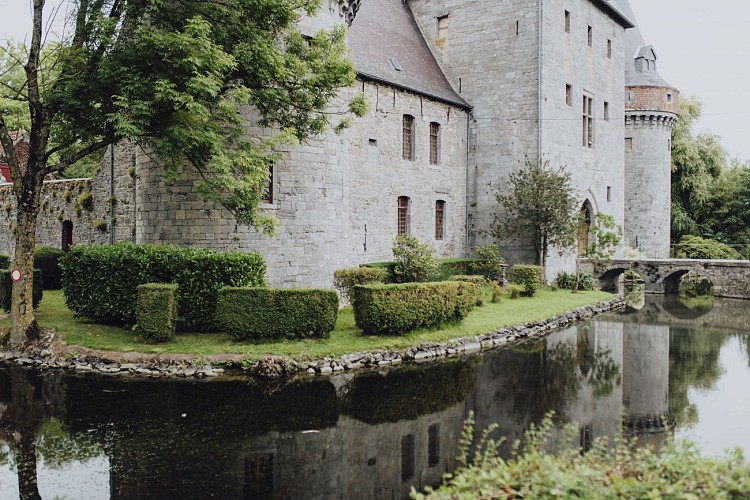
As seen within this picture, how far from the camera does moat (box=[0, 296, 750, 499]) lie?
612 centimetres

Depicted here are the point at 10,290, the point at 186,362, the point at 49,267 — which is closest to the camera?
the point at 186,362

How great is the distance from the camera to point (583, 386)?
403 inches

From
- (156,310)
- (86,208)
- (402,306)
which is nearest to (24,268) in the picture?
(156,310)

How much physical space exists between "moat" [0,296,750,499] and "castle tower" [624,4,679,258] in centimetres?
2380

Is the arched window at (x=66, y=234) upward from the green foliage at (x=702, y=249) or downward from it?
upward

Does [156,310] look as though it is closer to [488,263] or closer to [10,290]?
[10,290]

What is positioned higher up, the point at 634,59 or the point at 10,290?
the point at 634,59

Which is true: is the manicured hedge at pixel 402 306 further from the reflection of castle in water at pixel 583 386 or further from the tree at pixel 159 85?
the tree at pixel 159 85

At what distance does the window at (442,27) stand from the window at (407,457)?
21444mm

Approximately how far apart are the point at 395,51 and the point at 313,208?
10655 mm

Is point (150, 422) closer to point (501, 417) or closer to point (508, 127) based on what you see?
point (501, 417)

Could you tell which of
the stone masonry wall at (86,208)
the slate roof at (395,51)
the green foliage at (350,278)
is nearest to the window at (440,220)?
the slate roof at (395,51)

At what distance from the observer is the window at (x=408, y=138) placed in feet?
72.9

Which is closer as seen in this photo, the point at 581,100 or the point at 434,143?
the point at 434,143
